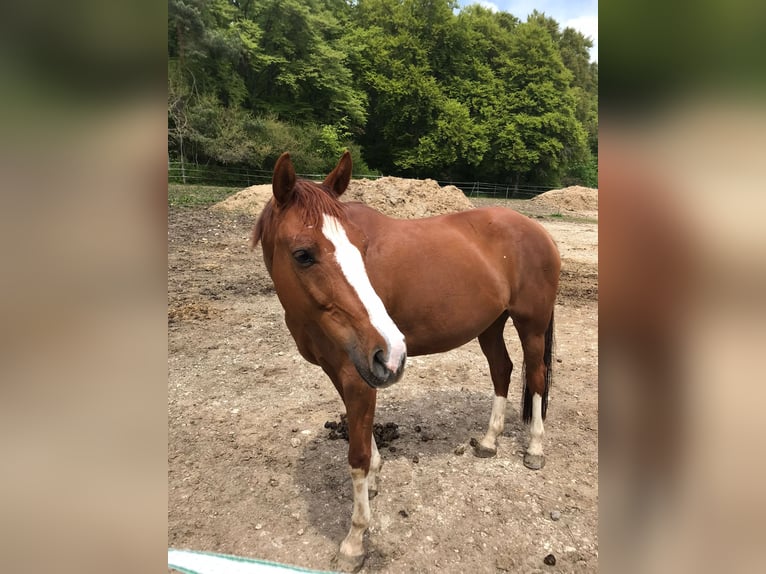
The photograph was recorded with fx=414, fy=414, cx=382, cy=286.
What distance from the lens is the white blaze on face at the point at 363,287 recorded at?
1549 mm

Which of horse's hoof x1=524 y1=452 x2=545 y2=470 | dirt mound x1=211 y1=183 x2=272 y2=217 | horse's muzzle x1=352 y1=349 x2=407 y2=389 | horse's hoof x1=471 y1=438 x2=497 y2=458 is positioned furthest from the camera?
dirt mound x1=211 y1=183 x2=272 y2=217

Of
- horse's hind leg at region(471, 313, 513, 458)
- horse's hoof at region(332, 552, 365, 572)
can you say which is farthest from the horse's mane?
horse's hind leg at region(471, 313, 513, 458)

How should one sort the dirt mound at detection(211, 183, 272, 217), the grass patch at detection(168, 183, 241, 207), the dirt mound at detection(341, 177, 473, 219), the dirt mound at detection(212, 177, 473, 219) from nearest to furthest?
1. the dirt mound at detection(211, 183, 272, 217)
2. the dirt mound at detection(212, 177, 473, 219)
3. the dirt mound at detection(341, 177, 473, 219)
4. the grass patch at detection(168, 183, 241, 207)

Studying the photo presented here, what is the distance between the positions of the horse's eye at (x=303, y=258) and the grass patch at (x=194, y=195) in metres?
12.7

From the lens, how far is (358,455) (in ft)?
7.22

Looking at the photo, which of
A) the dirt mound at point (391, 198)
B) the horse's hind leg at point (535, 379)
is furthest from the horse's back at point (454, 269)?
the dirt mound at point (391, 198)

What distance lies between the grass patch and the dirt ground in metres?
9.28

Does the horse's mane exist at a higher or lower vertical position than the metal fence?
lower

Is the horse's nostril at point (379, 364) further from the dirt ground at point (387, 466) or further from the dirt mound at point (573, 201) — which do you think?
the dirt mound at point (573, 201)

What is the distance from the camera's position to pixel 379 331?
1581 millimetres

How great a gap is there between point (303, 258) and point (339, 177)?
0.53 m

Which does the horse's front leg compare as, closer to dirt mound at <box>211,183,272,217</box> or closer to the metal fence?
dirt mound at <box>211,183,272,217</box>

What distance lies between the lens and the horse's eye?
67.1 inches
